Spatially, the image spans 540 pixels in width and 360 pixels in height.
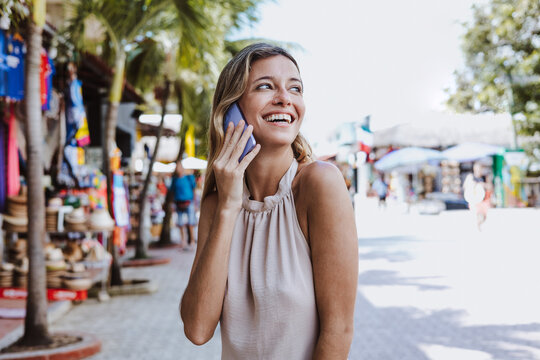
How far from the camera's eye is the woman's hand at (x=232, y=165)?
1.59 m

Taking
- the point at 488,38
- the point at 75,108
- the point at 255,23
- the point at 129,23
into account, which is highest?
the point at 488,38

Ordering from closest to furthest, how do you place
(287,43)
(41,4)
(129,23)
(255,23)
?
1. (41,4)
2. (129,23)
3. (255,23)
4. (287,43)

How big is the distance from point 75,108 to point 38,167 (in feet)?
12.2

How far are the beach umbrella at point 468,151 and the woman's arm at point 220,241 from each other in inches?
978

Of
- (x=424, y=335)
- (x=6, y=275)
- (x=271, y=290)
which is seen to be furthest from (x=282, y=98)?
(x=6, y=275)

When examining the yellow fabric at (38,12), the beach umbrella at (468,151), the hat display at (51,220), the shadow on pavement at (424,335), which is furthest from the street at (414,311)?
the beach umbrella at (468,151)

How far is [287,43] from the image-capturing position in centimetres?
1398

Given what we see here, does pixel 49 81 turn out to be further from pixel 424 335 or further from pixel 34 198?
pixel 424 335

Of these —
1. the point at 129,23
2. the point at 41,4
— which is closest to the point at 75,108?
the point at 129,23

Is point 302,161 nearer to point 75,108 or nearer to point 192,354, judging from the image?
point 192,354

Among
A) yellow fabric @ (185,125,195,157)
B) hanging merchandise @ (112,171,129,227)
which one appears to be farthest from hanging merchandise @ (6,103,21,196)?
yellow fabric @ (185,125,195,157)

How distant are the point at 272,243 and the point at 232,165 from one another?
0.88ft

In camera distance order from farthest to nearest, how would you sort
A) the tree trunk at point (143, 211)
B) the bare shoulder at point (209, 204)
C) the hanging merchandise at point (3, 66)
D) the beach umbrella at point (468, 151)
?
the beach umbrella at point (468, 151) → the tree trunk at point (143, 211) → the hanging merchandise at point (3, 66) → the bare shoulder at point (209, 204)

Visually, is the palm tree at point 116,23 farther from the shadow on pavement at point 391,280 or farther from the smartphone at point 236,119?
the smartphone at point 236,119
